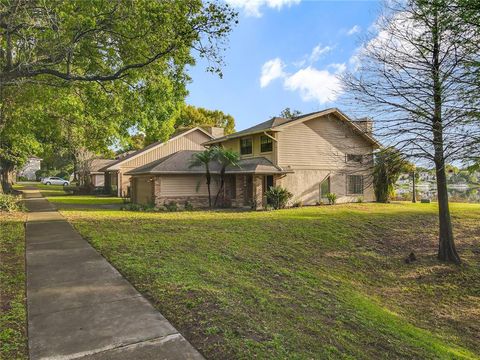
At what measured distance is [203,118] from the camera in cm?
4706

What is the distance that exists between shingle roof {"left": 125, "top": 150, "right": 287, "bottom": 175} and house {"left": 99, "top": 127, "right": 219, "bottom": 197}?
7787mm

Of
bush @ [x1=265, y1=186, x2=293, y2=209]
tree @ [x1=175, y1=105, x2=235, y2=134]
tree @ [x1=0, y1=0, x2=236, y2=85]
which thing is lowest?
bush @ [x1=265, y1=186, x2=293, y2=209]

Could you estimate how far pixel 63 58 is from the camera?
9.06 metres

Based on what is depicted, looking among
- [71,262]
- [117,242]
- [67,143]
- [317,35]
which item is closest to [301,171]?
[317,35]

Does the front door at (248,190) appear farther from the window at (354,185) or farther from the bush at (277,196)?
the window at (354,185)

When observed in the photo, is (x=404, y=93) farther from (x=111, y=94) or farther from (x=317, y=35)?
(x=111, y=94)

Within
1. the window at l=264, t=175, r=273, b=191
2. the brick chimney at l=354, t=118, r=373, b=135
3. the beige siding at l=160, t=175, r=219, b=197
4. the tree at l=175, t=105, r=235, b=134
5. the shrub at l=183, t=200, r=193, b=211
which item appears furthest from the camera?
the tree at l=175, t=105, r=235, b=134

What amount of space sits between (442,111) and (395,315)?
5.46m

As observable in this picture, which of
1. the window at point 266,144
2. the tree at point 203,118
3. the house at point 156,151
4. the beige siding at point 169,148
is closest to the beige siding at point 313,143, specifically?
the window at point 266,144

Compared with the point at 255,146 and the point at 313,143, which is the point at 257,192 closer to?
the point at 255,146

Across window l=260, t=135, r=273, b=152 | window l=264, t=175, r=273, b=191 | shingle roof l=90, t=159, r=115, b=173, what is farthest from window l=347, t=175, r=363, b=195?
shingle roof l=90, t=159, r=115, b=173

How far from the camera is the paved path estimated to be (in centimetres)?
371

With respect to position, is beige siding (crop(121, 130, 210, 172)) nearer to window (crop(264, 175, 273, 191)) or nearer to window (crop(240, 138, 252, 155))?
window (crop(240, 138, 252, 155))

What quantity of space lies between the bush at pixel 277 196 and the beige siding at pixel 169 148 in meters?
12.6
